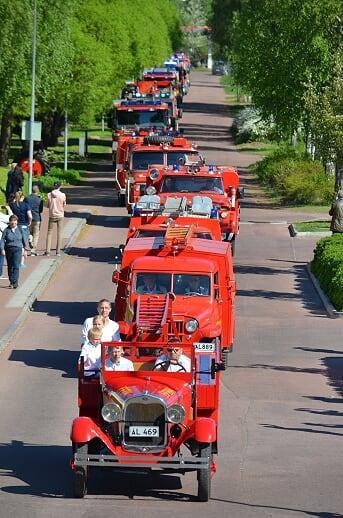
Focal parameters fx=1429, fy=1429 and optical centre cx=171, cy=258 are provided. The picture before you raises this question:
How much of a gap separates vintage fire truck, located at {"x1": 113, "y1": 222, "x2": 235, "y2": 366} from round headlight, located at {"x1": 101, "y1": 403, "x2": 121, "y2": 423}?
4.90 meters

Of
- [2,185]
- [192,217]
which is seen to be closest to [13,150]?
[2,185]

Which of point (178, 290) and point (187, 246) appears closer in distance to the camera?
point (178, 290)

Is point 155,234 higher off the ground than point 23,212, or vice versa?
point 155,234

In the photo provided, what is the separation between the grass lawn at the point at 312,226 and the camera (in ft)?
132

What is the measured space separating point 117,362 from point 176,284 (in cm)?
640

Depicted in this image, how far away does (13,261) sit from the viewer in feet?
97.5

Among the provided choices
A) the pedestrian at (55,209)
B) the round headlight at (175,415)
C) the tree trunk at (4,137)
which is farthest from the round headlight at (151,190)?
the tree trunk at (4,137)

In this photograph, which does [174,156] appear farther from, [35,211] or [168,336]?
[168,336]

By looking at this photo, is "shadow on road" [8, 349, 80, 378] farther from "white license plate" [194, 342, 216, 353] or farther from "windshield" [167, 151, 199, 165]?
"windshield" [167, 151, 199, 165]

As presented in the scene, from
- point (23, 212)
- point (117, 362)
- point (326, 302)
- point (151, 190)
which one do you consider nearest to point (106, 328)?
point (117, 362)

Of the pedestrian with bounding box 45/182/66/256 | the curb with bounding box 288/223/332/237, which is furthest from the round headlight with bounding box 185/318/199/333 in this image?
the curb with bounding box 288/223/332/237

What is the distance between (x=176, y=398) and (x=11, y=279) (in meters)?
15.1

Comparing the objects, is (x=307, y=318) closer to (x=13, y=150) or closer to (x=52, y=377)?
(x=52, y=377)

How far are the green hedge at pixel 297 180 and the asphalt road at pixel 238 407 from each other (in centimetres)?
1080
